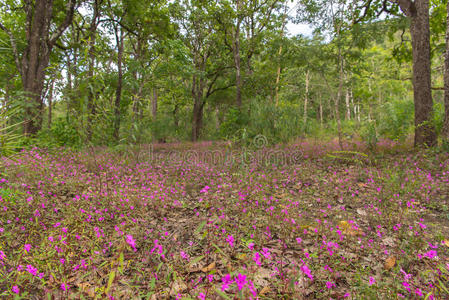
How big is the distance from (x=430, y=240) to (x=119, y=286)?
10.3 feet

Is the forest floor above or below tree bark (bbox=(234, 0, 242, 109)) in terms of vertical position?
below

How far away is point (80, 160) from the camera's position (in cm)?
529

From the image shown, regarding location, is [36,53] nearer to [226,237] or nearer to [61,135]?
[61,135]

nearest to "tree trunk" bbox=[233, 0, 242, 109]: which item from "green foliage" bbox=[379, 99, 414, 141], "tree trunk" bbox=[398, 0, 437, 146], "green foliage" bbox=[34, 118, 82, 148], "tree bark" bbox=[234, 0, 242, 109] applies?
"tree bark" bbox=[234, 0, 242, 109]

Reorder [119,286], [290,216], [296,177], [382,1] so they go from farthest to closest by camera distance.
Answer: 1. [382,1]
2. [296,177]
3. [290,216]
4. [119,286]

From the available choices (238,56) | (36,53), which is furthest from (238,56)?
(36,53)

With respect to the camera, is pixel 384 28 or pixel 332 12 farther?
pixel 332 12

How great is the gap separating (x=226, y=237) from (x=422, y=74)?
683 centimetres

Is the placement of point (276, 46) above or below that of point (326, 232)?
above

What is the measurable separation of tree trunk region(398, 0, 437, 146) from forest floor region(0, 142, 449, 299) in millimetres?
1053

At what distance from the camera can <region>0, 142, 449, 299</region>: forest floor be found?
170 cm

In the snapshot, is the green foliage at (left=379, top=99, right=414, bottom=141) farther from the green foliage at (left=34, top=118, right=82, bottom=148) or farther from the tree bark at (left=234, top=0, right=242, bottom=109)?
the green foliage at (left=34, top=118, right=82, bottom=148)

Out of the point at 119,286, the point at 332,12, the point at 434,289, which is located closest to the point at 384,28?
the point at 332,12

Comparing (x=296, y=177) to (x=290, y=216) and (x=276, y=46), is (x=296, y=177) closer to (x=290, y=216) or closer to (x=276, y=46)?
(x=290, y=216)
